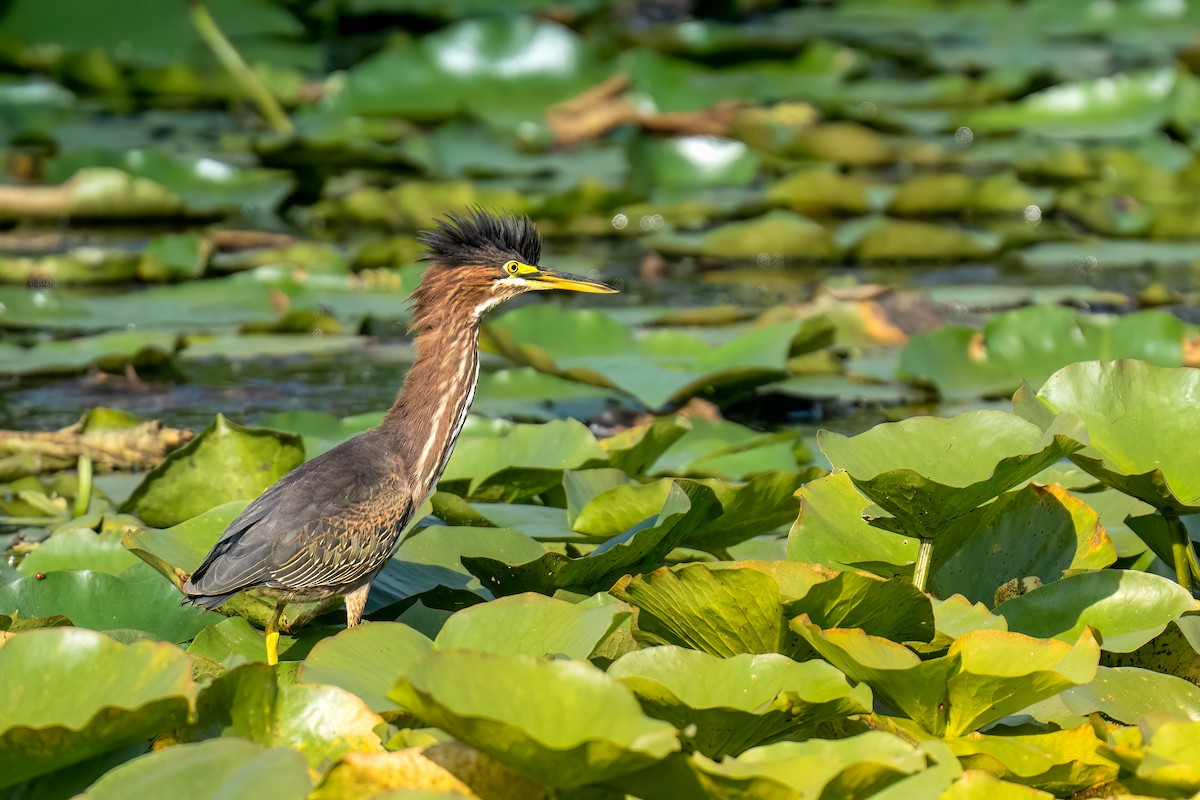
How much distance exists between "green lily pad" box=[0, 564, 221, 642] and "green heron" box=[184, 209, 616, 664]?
18 centimetres

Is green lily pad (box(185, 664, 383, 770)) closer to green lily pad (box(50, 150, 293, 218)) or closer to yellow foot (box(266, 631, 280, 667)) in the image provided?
yellow foot (box(266, 631, 280, 667))

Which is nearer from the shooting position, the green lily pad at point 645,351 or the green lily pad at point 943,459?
the green lily pad at point 943,459

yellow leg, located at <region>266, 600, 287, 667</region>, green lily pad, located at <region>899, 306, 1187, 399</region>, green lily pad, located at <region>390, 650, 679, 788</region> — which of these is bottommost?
green lily pad, located at <region>899, 306, 1187, 399</region>

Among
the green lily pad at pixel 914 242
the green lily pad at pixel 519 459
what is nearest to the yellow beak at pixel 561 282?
the green lily pad at pixel 519 459

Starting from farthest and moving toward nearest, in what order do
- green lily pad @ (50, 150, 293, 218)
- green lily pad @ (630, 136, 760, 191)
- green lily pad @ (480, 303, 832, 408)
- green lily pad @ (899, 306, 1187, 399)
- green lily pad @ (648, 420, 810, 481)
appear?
green lily pad @ (630, 136, 760, 191), green lily pad @ (50, 150, 293, 218), green lily pad @ (899, 306, 1187, 399), green lily pad @ (480, 303, 832, 408), green lily pad @ (648, 420, 810, 481)

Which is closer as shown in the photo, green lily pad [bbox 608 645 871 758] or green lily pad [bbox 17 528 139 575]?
green lily pad [bbox 608 645 871 758]

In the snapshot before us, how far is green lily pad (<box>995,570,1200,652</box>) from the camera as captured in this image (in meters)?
2.89

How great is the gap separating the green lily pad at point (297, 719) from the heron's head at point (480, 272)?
171 cm

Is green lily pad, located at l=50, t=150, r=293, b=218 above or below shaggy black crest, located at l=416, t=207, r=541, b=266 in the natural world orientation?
below

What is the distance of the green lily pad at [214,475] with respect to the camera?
13.0ft

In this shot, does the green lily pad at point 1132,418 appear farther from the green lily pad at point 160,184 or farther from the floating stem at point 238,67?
the floating stem at point 238,67

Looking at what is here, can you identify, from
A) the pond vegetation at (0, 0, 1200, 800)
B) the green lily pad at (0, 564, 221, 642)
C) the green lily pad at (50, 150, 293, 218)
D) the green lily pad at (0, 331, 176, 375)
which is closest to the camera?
the pond vegetation at (0, 0, 1200, 800)

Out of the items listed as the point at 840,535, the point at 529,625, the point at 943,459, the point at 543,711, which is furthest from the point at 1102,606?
the point at 543,711

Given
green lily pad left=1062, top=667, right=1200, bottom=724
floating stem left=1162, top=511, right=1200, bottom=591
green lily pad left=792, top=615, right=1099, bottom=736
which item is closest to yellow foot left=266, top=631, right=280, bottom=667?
green lily pad left=792, top=615, right=1099, bottom=736
